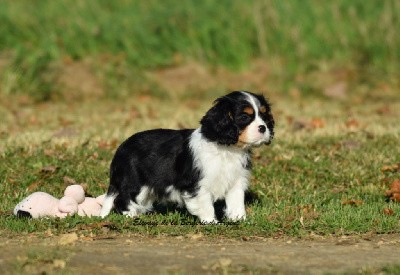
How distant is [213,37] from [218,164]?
9.98 meters

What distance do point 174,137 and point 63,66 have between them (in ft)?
29.1

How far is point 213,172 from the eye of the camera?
741cm

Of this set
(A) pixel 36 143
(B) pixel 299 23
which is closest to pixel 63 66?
(B) pixel 299 23

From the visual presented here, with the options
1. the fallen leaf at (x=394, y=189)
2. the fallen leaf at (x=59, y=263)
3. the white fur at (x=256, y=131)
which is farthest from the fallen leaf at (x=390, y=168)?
the fallen leaf at (x=59, y=263)

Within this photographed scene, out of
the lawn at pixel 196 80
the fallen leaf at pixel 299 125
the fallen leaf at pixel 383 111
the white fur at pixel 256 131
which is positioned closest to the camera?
the white fur at pixel 256 131

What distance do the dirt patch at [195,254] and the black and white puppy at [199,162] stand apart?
728 millimetres

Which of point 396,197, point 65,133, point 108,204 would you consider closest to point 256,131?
point 108,204

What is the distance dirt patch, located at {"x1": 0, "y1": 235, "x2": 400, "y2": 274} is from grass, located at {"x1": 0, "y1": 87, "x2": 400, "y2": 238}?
0.29 metres

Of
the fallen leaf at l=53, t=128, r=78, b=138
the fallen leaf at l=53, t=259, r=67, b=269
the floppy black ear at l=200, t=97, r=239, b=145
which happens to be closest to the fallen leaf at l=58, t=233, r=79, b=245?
the fallen leaf at l=53, t=259, r=67, b=269

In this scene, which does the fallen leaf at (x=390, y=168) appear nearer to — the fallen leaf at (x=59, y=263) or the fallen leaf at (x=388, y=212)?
the fallen leaf at (x=388, y=212)

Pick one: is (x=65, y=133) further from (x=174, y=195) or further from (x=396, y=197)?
(x=396, y=197)

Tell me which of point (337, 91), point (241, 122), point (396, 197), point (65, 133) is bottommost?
point (396, 197)

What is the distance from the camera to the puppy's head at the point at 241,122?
23.8 ft

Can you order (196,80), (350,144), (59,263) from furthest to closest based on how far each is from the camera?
1. (196,80)
2. (350,144)
3. (59,263)
